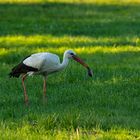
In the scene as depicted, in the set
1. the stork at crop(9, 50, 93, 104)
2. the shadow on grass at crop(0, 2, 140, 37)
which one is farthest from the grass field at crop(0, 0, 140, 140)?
the stork at crop(9, 50, 93, 104)

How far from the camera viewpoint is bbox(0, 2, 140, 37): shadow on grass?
853 inches

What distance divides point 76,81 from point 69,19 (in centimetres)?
1276

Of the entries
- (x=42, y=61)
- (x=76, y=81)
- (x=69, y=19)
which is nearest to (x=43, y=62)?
(x=42, y=61)

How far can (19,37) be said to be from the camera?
19641 millimetres

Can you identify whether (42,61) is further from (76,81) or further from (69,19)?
(69,19)

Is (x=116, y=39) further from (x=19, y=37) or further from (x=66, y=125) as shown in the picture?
(x=66, y=125)

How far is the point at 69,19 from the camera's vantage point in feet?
83.3

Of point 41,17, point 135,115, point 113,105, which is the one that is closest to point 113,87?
→ point 113,105

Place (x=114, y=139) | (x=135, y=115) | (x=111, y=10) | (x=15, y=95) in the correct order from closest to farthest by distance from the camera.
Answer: (x=114, y=139)
(x=135, y=115)
(x=15, y=95)
(x=111, y=10)

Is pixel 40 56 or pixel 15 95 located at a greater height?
pixel 40 56

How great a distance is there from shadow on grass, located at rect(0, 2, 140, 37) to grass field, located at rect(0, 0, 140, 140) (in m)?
0.03

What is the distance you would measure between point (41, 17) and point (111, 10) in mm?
5012

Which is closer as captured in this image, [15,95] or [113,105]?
[113,105]

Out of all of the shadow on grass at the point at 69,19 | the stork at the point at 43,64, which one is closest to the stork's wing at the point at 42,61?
the stork at the point at 43,64
